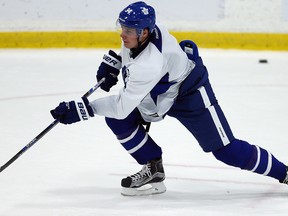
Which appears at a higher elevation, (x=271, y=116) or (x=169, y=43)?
(x=169, y=43)

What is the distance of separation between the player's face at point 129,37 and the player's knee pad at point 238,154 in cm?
56

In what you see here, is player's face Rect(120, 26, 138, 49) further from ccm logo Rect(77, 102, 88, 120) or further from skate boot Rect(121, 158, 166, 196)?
skate boot Rect(121, 158, 166, 196)

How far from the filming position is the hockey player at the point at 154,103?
270cm

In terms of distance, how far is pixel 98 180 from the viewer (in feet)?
10.6

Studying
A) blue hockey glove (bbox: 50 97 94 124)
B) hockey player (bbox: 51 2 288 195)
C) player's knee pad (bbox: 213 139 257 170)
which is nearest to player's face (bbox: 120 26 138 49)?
hockey player (bbox: 51 2 288 195)

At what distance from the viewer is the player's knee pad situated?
2881 millimetres

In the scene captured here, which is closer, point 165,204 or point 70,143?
point 165,204

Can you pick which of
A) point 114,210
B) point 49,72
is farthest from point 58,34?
point 114,210

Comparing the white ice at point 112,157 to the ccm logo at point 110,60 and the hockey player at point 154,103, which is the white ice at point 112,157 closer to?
the hockey player at point 154,103

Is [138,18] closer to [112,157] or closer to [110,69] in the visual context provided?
[110,69]

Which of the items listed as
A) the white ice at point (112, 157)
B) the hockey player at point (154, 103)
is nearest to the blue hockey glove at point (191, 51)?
the hockey player at point (154, 103)

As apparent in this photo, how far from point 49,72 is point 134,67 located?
3.40 m

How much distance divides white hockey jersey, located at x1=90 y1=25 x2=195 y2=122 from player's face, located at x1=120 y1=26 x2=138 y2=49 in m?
Answer: 0.05

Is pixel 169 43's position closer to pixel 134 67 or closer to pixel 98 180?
pixel 134 67
